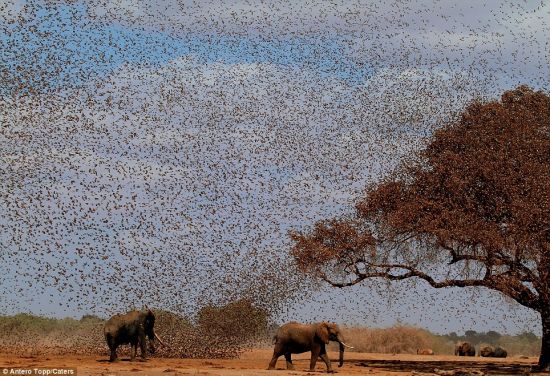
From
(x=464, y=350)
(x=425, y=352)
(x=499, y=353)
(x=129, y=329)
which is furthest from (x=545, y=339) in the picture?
(x=464, y=350)

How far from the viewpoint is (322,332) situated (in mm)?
30031

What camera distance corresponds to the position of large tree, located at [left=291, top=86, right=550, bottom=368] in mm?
33469

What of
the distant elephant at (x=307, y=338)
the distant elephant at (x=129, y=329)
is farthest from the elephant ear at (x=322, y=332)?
the distant elephant at (x=129, y=329)

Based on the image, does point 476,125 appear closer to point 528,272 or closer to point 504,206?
point 504,206

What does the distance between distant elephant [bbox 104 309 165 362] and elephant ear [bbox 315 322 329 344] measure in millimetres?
6773

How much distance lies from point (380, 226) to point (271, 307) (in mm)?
5962

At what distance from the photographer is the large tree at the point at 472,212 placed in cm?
3347

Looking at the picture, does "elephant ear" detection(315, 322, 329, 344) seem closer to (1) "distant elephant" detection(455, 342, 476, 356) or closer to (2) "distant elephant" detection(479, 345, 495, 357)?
(2) "distant elephant" detection(479, 345, 495, 357)

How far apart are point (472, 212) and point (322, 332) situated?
29.3ft

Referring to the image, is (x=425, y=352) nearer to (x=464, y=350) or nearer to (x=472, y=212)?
(x=464, y=350)

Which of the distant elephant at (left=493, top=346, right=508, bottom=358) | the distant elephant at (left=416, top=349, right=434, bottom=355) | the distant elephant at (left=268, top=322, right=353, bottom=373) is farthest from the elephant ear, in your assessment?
the distant elephant at (left=493, top=346, right=508, bottom=358)

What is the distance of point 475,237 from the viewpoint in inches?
1325

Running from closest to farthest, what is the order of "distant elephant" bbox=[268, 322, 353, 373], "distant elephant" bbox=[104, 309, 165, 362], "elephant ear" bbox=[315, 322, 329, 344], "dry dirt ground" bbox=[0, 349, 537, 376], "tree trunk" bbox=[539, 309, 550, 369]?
"dry dirt ground" bbox=[0, 349, 537, 376]
"elephant ear" bbox=[315, 322, 329, 344]
"distant elephant" bbox=[268, 322, 353, 373]
"distant elephant" bbox=[104, 309, 165, 362]
"tree trunk" bbox=[539, 309, 550, 369]

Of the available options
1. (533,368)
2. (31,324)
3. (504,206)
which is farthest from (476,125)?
(31,324)
